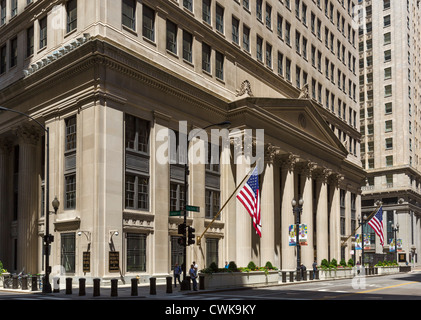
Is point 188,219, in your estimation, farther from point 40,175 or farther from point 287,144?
point 287,144

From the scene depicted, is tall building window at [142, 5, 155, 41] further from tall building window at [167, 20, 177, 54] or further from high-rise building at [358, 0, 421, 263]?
high-rise building at [358, 0, 421, 263]

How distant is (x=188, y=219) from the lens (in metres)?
45.2

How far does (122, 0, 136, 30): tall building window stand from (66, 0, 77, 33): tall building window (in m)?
3.67

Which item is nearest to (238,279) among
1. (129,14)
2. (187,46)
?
(187,46)

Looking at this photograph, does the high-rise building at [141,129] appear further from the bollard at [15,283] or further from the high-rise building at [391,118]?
the high-rise building at [391,118]

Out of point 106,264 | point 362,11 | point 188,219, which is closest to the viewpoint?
point 106,264

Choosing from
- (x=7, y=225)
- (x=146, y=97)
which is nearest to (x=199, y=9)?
(x=146, y=97)

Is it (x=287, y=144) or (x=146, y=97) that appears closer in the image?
(x=146, y=97)

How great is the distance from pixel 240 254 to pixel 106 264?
1518 cm

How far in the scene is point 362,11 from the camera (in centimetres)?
11519

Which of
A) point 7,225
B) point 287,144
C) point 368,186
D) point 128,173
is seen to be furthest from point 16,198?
point 368,186
